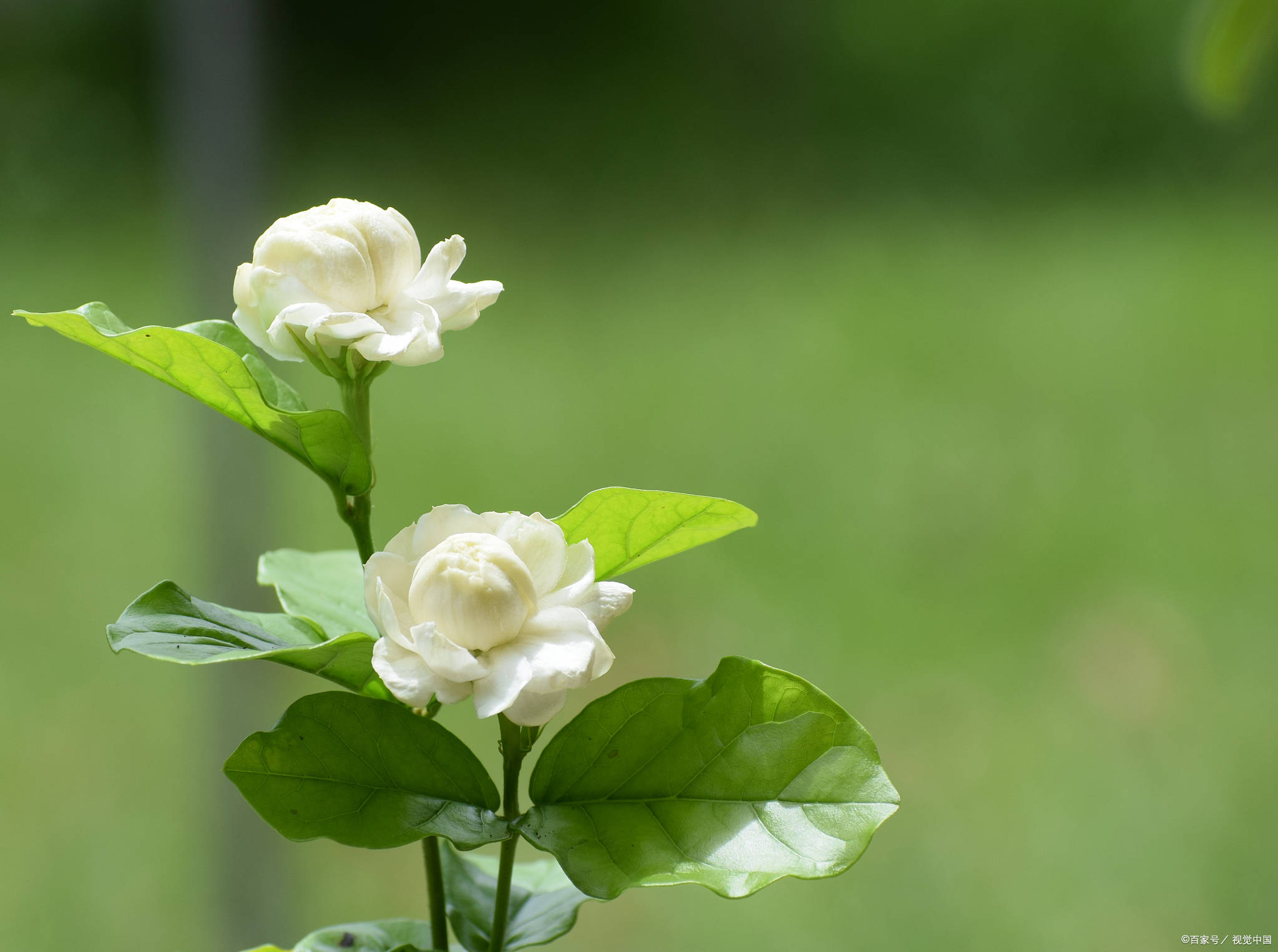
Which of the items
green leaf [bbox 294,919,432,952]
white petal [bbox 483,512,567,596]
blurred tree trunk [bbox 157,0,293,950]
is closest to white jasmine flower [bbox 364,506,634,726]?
white petal [bbox 483,512,567,596]

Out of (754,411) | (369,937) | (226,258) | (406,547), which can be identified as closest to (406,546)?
(406,547)

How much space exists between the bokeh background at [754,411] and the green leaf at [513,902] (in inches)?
16.7

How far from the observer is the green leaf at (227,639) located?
0.70ft

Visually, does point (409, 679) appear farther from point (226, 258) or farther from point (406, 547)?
point (226, 258)

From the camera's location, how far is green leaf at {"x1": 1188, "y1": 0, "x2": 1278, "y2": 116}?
1.03 ft

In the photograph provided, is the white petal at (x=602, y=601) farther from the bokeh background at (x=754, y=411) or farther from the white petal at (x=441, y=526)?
the bokeh background at (x=754, y=411)

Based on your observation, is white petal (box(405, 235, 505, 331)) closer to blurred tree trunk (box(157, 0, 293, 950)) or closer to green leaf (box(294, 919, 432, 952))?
green leaf (box(294, 919, 432, 952))

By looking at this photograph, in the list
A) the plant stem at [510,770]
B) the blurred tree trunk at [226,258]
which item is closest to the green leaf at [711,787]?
the plant stem at [510,770]

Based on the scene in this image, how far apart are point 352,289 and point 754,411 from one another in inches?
51.3

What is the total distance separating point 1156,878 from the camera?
933 millimetres

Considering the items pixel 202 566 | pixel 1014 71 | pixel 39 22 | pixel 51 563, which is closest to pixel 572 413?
pixel 51 563

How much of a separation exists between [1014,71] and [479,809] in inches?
86.8

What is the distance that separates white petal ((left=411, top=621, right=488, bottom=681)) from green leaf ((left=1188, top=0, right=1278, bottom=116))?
0.27m

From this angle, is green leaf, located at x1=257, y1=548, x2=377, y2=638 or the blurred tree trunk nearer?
green leaf, located at x1=257, y1=548, x2=377, y2=638
